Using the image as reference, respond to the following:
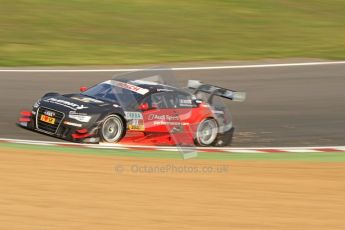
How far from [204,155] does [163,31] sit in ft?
42.0

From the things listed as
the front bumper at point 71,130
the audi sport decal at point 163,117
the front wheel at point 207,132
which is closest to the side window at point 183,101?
the audi sport decal at point 163,117

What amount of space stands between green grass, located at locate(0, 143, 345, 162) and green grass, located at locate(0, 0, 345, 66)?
27.1ft

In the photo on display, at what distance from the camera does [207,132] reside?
46.9 feet

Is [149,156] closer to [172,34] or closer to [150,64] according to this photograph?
[150,64]

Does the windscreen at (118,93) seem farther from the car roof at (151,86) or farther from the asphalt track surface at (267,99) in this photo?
the asphalt track surface at (267,99)

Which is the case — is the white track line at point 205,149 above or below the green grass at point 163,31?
below

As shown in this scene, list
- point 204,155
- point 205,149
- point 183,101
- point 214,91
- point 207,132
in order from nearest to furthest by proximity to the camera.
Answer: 1. point 204,155
2. point 205,149
3. point 214,91
4. point 183,101
5. point 207,132

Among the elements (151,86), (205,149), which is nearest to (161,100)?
(151,86)

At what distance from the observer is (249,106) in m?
17.4

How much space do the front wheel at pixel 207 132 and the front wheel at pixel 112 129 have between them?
→ 1523 mm

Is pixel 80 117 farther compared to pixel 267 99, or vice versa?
pixel 267 99

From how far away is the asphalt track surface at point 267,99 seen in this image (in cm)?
1511

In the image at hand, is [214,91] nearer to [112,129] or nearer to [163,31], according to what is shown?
[112,129]

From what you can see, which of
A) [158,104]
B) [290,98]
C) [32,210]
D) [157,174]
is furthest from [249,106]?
[32,210]
